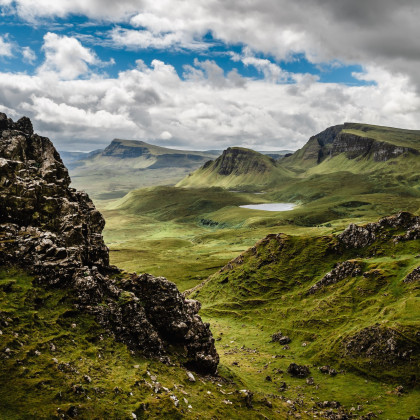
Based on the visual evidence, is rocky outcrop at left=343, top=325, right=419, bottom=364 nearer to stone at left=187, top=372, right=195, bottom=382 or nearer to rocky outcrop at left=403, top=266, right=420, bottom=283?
rocky outcrop at left=403, top=266, right=420, bottom=283

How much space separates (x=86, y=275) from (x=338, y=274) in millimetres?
81739

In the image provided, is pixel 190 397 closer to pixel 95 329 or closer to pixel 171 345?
pixel 171 345


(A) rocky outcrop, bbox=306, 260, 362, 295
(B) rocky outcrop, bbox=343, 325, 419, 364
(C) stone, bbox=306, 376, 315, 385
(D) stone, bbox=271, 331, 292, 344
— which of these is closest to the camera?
(B) rocky outcrop, bbox=343, 325, 419, 364

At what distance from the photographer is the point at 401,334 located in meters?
66.2

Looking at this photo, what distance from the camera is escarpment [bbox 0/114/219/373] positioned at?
46.2 meters

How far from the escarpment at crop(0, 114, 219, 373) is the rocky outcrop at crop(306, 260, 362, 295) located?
55781 mm

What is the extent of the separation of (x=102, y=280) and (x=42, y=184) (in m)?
25.3

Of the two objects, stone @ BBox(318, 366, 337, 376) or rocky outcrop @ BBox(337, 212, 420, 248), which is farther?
rocky outcrop @ BBox(337, 212, 420, 248)

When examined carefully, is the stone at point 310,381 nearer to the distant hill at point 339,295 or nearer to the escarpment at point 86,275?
the distant hill at point 339,295

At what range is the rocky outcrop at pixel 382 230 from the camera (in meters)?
110

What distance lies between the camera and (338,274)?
101000 millimetres

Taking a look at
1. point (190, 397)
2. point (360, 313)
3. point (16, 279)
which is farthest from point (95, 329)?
point (360, 313)

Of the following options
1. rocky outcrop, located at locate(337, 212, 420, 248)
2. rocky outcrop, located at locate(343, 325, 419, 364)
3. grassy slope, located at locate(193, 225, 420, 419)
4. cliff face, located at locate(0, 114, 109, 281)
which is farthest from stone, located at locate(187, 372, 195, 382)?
rocky outcrop, located at locate(337, 212, 420, 248)

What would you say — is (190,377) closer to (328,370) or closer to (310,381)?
(310,381)
